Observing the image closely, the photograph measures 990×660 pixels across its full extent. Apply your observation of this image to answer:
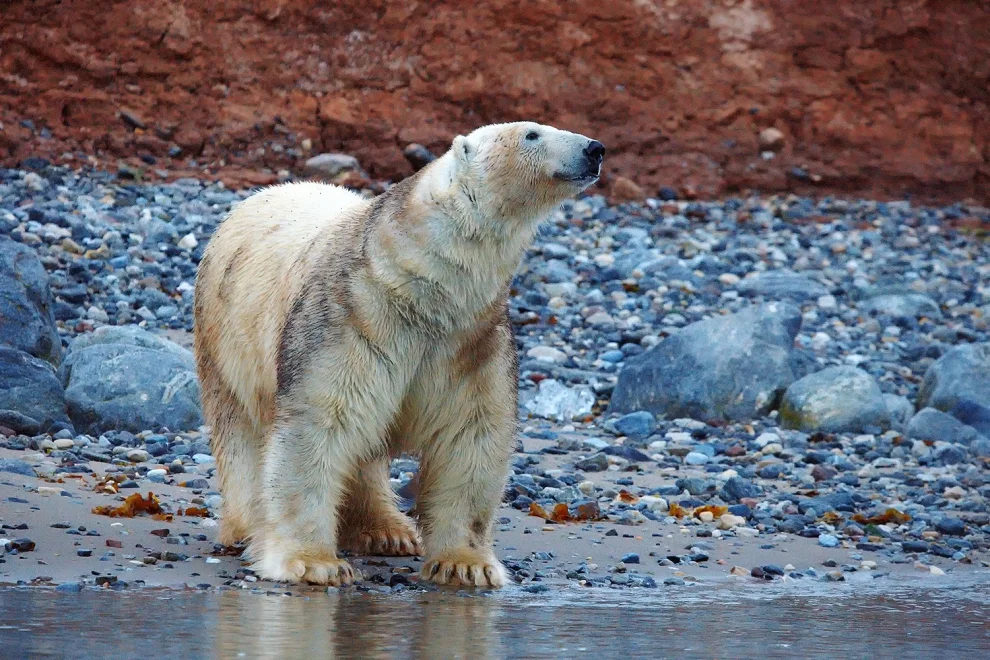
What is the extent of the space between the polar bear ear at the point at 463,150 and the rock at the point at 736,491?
7.12 feet

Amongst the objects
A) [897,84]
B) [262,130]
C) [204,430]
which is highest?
[897,84]

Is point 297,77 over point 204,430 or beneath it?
over

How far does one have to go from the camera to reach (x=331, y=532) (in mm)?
4031

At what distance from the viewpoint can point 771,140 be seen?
46.0ft

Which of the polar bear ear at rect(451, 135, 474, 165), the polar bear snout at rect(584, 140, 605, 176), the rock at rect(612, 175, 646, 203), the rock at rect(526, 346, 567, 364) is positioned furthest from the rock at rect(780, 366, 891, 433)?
the rock at rect(612, 175, 646, 203)

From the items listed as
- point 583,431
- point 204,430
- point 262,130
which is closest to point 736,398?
point 583,431

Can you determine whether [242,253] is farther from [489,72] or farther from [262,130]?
[489,72]

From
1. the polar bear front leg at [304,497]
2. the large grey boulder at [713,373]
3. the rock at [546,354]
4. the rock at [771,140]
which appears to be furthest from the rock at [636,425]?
the rock at [771,140]

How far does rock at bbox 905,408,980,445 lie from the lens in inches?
281

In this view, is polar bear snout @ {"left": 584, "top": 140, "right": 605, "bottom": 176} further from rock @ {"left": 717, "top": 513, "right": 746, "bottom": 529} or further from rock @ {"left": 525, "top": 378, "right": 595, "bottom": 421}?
rock @ {"left": 525, "top": 378, "right": 595, "bottom": 421}

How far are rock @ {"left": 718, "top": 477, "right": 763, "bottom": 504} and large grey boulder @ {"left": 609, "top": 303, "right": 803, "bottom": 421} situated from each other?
155 centimetres

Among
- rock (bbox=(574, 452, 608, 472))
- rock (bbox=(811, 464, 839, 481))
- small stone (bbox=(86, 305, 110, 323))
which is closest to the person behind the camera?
rock (bbox=(574, 452, 608, 472))

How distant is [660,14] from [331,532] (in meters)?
10.7

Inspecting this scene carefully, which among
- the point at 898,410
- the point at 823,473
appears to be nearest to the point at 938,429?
the point at 898,410
